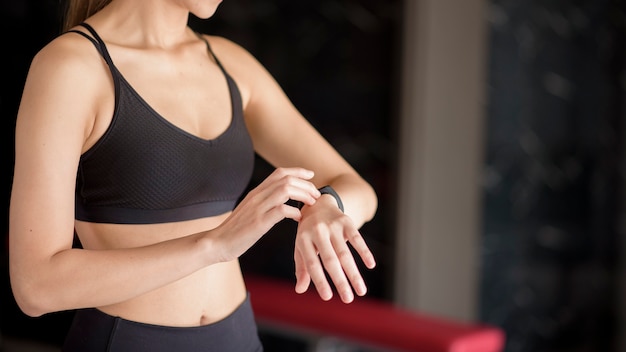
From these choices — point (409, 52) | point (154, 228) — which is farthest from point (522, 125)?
point (154, 228)

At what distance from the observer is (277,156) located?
4.78 feet

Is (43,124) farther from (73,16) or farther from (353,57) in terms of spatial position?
(353,57)

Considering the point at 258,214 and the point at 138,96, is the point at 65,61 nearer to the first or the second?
the point at 138,96

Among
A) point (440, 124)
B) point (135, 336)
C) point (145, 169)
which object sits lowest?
point (440, 124)

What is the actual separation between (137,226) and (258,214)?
10.1 inches

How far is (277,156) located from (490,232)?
2561mm

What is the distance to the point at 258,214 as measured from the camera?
1.09 metres

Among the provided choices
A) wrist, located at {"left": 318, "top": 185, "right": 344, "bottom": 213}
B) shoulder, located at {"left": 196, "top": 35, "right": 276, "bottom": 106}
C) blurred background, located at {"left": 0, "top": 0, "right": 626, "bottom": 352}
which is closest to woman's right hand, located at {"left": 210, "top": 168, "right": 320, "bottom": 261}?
wrist, located at {"left": 318, "top": 185, "right": 344, "bottom": 213}

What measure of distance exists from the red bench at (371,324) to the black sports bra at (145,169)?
1.44 metres

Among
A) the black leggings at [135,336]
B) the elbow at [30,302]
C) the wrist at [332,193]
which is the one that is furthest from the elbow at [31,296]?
the wrist at [332,193]

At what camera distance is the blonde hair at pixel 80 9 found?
1.33 metres

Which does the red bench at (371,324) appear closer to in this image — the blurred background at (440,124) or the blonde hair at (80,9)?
the blurred background at (440,124)

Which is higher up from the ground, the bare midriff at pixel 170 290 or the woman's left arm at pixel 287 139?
the woman's left arm at pixel 287 139

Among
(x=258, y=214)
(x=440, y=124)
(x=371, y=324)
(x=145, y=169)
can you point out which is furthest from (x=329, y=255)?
(x=440, y=124)
